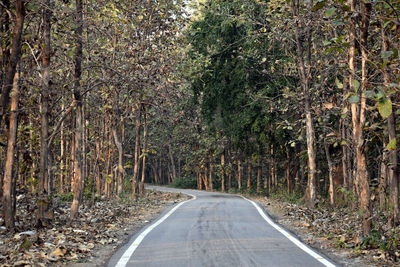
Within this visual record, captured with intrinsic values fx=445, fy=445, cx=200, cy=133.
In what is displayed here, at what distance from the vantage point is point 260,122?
23453 millimetres

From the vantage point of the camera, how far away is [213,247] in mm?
8547

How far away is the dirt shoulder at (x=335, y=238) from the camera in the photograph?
7.57 metres

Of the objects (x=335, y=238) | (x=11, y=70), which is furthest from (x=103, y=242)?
(x=335, y=238)

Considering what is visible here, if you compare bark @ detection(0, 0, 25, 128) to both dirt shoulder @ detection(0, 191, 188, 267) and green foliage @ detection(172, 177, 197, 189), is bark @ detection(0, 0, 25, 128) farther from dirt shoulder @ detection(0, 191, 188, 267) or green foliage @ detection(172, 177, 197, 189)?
green foliage @ detection(172, 177, 197, 189)

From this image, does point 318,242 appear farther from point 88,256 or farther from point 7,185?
point 7,185

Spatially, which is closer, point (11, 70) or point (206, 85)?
point (11, 70)

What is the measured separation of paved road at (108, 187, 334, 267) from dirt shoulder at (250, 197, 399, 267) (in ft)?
1.48

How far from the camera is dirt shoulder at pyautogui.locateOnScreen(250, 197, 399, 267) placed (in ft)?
24.8

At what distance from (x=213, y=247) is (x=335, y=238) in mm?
3031

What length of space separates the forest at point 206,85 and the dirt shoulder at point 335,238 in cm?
44

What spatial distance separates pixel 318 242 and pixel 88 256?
4.81 m

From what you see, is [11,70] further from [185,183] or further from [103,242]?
[185,183]

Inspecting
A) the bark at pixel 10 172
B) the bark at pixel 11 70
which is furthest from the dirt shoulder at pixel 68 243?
the bark at pixel 11 70

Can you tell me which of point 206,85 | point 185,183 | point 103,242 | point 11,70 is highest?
point 206,85
